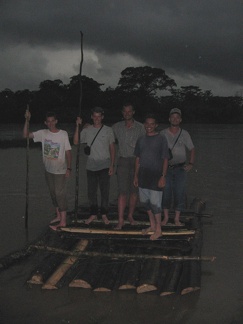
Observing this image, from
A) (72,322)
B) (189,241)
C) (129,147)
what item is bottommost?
(72,322)

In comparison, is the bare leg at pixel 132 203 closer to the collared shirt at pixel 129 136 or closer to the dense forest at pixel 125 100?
the collared shirt at pixel 129 136

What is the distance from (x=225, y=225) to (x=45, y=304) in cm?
513

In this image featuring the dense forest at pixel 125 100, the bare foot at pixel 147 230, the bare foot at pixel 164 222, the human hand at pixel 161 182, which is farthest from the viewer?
the dense forest at pixel 125 100

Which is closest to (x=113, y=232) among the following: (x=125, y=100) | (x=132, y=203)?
(x=132, y=203)

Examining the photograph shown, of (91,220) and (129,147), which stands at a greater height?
Answer: (129,147)

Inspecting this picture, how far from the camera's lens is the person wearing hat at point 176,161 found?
7.31 m

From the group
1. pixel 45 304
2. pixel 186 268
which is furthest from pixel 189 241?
pixel 45 304

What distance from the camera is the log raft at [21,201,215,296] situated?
5.50 meters

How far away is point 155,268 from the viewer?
5875mm

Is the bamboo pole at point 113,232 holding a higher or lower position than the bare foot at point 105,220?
lower

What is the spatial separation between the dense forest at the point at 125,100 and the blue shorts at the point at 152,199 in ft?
112

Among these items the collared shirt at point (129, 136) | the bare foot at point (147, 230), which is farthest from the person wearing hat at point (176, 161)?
the bare foot at point (147, 230)

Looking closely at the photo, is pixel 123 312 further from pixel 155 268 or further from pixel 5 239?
pixel 5 239

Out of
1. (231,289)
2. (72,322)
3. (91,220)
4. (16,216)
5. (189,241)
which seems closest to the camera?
(72,322)
